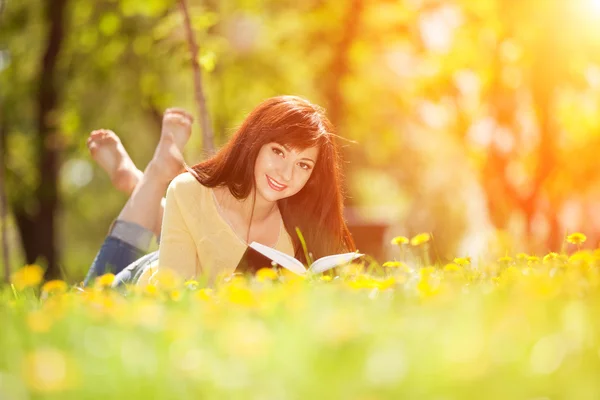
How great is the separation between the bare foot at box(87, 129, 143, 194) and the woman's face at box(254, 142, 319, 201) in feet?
5.56

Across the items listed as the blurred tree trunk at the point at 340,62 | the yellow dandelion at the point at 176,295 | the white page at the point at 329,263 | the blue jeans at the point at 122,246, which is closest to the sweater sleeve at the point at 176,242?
the white page at the point at 329,263

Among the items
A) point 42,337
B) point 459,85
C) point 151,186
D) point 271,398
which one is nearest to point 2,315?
point 42,337

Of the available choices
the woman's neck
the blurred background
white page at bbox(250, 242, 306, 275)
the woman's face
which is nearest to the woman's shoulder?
the woman's neck

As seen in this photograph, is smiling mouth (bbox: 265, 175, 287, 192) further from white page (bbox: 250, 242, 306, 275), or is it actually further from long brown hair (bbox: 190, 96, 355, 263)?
white page (bbox: 250, 242, 306, 275)

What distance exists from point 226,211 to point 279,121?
623 mm

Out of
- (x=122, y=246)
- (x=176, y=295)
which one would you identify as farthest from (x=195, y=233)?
(x=176, y=295)

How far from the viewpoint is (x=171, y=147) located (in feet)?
16.0

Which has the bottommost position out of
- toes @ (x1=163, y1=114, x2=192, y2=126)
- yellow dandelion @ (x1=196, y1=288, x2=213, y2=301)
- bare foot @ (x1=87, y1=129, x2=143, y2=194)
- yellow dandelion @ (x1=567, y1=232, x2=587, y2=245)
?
yellow dandelion @ (x1=567, y1=232, x2=587, y2=245)

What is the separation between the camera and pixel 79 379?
1.30m

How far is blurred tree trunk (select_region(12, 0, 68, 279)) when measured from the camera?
1080 centimetres

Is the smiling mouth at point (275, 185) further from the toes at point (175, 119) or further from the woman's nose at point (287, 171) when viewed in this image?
the toes at point (175, 119)

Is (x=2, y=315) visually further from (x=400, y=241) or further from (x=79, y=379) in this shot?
(x=400, y=241)

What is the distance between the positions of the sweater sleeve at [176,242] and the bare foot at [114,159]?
4.49ft

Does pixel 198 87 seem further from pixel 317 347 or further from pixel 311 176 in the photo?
pixel 317 347
